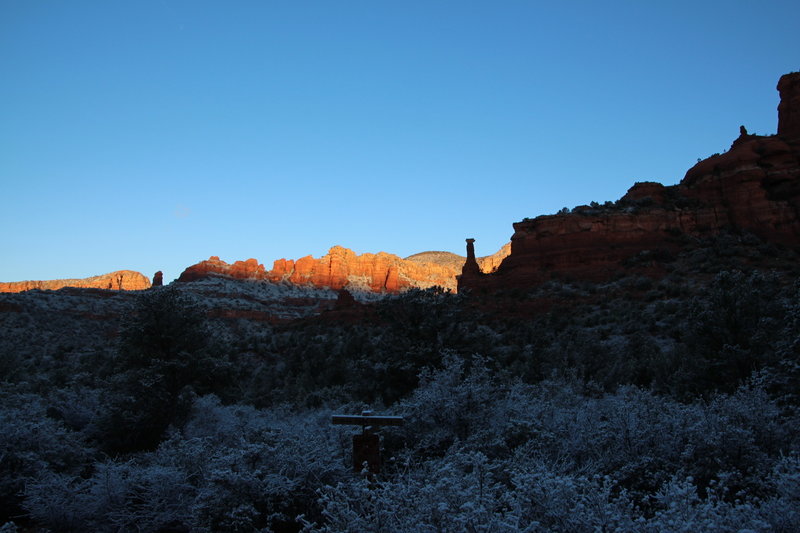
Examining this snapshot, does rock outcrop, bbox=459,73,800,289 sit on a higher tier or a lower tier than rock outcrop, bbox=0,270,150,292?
lower

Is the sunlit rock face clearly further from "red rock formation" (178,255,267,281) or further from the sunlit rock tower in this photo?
the sunlit rock tower

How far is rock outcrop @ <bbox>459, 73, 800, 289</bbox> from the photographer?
151 feet

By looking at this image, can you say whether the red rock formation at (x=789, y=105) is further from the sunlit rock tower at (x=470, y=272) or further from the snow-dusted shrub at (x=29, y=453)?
the snow-dusted shrub at (x=29, y=453)

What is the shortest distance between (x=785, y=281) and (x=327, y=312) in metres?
35.0

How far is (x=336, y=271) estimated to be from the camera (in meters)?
105

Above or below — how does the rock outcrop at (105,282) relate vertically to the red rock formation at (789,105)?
below

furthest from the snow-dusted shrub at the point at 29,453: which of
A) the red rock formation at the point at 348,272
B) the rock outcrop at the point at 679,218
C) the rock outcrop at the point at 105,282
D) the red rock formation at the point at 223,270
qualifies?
the rock outcrop at the point at 105,282

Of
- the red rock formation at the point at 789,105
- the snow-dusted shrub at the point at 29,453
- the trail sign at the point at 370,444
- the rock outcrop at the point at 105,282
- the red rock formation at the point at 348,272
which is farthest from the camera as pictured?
the rock outcrop at the point at 105,282

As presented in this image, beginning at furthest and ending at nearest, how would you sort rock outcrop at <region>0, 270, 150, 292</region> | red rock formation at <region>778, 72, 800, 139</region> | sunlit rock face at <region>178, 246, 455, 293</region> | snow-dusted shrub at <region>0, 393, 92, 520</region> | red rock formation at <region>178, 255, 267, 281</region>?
rock outcrop at <region>0, 270, 150, 292</region> < sunlit rock face at <region>178, 246, 455, 293</region> < red rock formation at <region>178, 255, 267, 281</region> < red rock formation at <region>778, 72, 800, 139</region> < snow-dusted shrub at <region>0, 393, 92, 520</region>

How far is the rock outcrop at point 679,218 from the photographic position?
45906 mm

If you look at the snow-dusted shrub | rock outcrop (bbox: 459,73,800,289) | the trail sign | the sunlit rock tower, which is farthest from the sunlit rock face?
the trail sign

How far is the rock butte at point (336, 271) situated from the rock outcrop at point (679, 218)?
41011 mm

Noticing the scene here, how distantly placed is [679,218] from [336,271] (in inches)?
2618

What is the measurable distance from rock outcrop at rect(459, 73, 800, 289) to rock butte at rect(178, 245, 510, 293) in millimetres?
41011
